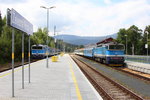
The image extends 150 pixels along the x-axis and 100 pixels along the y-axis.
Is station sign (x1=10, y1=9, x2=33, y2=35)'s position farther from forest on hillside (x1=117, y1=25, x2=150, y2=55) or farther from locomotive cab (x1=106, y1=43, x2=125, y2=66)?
forest on hillside (x1=117, y1=25, x2=150, y2=55)

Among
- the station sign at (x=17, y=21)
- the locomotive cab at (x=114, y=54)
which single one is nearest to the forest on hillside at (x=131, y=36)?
the locomotive cab at (x=114, y=54)

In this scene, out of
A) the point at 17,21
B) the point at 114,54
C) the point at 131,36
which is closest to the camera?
the point at 17,21

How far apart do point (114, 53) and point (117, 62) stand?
121 cm

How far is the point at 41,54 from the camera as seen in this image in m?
42.3

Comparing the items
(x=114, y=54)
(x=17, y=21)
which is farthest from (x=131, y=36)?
(x=17, y=21)

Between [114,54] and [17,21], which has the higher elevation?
[17,21]

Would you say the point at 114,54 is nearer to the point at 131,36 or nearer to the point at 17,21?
the point at 17,21

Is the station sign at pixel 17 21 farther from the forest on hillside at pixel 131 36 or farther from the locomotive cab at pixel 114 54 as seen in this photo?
the forest on hillside at pixel 131 36

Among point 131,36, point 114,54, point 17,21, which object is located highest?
point 131,36

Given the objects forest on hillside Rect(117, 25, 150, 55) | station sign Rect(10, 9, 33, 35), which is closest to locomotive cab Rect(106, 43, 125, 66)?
station sign Rect(10, 9, 33, 35)

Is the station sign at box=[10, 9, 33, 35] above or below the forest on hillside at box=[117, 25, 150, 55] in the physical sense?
below

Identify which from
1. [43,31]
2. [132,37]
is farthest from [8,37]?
[132,37]

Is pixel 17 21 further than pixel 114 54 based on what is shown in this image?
No

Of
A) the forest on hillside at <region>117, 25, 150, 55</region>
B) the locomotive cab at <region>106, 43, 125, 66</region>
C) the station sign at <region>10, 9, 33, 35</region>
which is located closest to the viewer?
the station sign at <region>10, 9, 33, 35</region>
